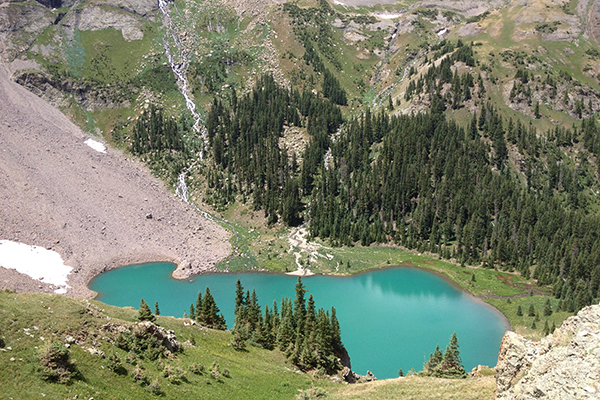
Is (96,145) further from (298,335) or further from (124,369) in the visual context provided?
(124,369)

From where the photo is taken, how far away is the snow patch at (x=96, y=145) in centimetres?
12626

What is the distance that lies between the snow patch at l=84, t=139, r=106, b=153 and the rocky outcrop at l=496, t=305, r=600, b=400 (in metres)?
124

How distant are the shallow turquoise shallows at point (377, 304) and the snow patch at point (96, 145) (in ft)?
167

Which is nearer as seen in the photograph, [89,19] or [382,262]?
[382,262]

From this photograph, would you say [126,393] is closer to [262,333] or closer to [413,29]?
[262,333]

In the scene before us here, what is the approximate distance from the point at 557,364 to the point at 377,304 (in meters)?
59.8

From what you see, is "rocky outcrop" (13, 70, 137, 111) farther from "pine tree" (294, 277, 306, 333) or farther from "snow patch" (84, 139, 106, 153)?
"pine tree" (294, 277, 306, 333)

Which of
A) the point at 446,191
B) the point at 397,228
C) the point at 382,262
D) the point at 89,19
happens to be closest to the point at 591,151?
the point at 446,191

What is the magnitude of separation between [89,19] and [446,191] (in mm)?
134379

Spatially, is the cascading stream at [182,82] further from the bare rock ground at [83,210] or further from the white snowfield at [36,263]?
the white snowfield at [36,263]

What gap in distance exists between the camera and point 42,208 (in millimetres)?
90688

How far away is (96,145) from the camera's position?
128375 millimetres

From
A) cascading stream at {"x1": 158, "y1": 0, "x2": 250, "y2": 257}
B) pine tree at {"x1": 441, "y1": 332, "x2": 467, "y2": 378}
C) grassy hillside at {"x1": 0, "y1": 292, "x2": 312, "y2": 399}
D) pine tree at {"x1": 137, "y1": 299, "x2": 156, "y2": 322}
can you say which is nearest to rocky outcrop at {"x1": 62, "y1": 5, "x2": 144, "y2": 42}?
cascading stream at {"x1": 158, "y1": 0, "x2": 250, "y2": 257}

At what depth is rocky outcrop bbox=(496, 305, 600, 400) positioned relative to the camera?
15.7m
